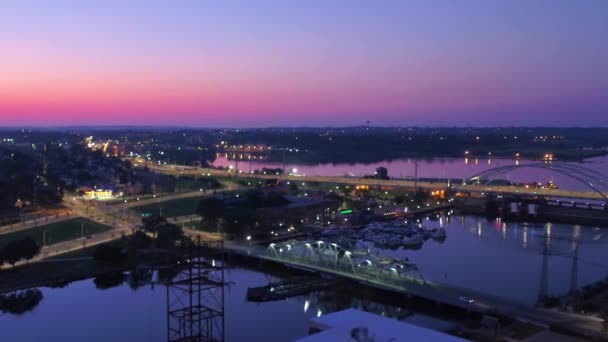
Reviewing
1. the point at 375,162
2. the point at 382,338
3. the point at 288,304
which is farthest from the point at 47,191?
the point at 375,162

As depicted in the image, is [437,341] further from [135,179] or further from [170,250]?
[135,179]

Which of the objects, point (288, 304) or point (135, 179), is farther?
point (135, 179)

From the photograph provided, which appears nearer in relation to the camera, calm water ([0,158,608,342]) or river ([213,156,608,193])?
calm water ([0,158,608,342])

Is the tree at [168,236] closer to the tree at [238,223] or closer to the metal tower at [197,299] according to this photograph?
the metal tower at [197,299]

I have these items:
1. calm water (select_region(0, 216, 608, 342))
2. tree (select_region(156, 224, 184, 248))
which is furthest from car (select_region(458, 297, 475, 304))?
tree (select_region(156, 224, 184, 248))

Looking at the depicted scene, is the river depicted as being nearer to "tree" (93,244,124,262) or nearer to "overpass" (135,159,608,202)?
"overpass" (135,159,608,202)

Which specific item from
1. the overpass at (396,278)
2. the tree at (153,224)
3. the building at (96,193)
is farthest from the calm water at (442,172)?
the overpass at (396,278)
